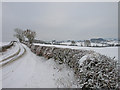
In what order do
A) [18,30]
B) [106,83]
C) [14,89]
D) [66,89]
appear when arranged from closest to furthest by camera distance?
[106,83], [66,89], [14,89], [18,30]

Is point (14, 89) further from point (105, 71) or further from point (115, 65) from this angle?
point (115, 65)

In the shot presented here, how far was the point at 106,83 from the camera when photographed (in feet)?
6.20

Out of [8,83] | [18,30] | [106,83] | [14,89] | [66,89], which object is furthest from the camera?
[18,30]

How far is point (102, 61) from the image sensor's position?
2260mm

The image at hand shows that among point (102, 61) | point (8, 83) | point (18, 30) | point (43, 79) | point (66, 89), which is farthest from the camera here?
point (18, 30)

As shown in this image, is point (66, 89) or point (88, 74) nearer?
A: point (88, 74)

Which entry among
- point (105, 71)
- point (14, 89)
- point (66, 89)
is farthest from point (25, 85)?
point (105, 71)

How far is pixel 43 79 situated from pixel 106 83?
2649 mm

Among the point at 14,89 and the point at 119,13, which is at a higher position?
the point at 119,13

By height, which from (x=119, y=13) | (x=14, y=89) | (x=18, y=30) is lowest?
(x=14, y=89)

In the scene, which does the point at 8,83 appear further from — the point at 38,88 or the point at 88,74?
the point at 88,74

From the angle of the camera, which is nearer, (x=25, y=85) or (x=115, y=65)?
(x=115, y=65)

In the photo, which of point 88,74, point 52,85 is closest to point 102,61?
point 88,74

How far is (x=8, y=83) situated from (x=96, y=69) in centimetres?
377
